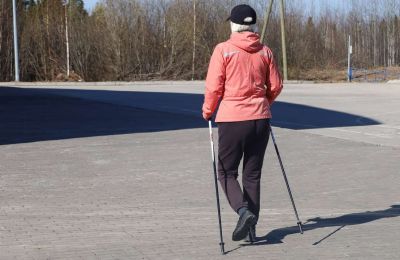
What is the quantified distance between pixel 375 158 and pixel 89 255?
24.4ft

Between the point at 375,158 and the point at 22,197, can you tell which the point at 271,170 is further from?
the point at 22,197

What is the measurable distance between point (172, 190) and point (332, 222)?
268 cm

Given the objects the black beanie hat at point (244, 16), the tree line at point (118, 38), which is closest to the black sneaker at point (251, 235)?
the black beanie hat at point (244, 16)

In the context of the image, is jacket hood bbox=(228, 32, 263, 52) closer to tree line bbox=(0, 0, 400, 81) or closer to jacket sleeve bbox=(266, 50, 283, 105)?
jacket sleeve bbox=(266, 50, 283, 105)

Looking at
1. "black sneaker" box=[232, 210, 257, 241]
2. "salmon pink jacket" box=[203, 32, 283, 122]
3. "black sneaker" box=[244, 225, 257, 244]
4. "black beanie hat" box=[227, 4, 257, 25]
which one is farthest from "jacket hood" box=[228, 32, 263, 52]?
"black sneaker" box=[244, 225, 257, 244]

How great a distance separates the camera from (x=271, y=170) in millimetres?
12414

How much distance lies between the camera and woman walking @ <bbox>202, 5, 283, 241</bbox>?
291 inches

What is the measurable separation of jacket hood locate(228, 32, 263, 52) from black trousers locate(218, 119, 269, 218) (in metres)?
0.61

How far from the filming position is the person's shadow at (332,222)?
7824 mm

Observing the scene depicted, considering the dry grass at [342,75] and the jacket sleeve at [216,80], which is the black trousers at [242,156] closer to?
the jacket sleeve at [216,80]

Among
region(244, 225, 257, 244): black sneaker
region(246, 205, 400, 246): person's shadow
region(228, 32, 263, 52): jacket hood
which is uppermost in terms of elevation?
region(228, 32, 263, 52): jacket hood

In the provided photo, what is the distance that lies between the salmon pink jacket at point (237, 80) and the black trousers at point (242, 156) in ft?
0.28

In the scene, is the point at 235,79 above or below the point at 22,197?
above

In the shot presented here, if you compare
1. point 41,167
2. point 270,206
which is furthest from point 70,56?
point 270,206
